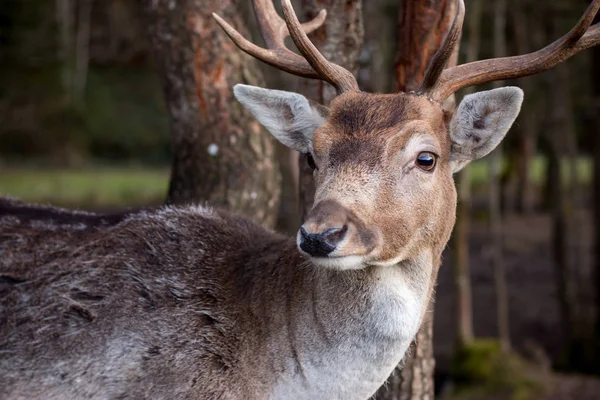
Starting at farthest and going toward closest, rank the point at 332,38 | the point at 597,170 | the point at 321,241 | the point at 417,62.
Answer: the point at 597,170 → the point at 332,38 → the point at 417,62 → the point at 321,241

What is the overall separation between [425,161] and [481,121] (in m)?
0.57

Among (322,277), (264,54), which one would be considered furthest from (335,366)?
(264,54)

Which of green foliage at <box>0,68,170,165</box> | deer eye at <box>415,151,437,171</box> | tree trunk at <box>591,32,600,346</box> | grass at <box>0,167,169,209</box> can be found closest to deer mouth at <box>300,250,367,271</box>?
deer eye at <box>415,151,437,171</box>

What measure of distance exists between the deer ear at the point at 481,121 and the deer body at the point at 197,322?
0.80 meters

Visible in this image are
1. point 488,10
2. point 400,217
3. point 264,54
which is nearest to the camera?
point 400,217

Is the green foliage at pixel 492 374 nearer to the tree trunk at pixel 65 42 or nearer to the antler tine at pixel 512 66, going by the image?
the antler tine at pixel 512 66

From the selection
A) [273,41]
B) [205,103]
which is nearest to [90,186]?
[205,103]

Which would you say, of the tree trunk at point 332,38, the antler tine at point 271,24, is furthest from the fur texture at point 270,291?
the tree trunk at point 332,38

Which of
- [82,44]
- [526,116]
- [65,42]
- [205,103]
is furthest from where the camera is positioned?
[82,44]

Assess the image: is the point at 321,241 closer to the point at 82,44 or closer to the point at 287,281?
the point at 287,281

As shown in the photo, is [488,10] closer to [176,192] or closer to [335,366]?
[176,192]

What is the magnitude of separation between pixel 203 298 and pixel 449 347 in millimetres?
9174

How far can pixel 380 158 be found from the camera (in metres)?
4.74

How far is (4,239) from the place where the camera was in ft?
18.6
